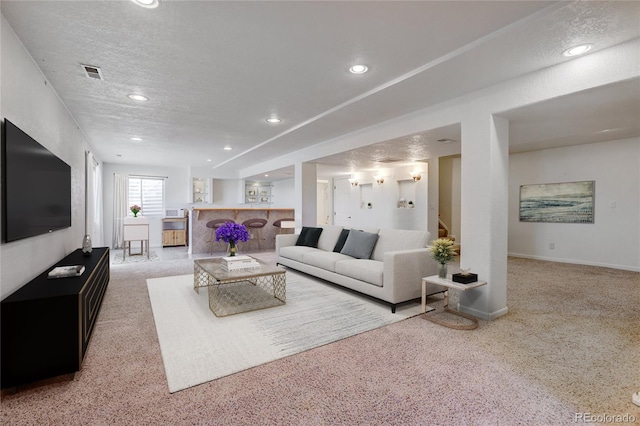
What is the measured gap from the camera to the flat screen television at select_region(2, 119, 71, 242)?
77.9 inches

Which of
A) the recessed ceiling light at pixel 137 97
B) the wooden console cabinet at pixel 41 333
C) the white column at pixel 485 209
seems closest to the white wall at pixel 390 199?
the white column at pixel 485 209

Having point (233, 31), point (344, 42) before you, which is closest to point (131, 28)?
point (233, 31)

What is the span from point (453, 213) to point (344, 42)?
23.8 feet

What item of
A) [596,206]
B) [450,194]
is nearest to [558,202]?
[596,206]

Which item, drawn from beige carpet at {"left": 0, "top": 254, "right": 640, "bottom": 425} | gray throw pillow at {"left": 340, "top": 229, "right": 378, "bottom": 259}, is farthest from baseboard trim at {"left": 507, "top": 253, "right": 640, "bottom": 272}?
gray throw pillow at {"left": 340, "top": 229, "right": 378, "bottom": 259}

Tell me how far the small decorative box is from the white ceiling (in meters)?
1.76

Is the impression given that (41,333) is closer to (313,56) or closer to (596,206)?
(313,56)

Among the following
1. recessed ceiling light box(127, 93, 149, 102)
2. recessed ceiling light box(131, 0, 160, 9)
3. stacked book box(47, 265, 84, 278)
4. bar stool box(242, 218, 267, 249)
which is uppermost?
recessed ceiling light box(127, 93, 149, 102)

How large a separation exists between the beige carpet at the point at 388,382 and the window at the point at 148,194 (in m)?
6.94

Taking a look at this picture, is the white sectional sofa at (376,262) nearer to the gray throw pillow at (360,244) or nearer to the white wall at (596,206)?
the gray throw pillow at (360,244)

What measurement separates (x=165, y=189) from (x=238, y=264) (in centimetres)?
713

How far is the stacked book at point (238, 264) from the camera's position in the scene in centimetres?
360

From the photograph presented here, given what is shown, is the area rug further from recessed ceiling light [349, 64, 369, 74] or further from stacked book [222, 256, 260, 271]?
recessed ceiling light [349, 64, 369, 74]

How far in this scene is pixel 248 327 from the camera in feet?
9.61
